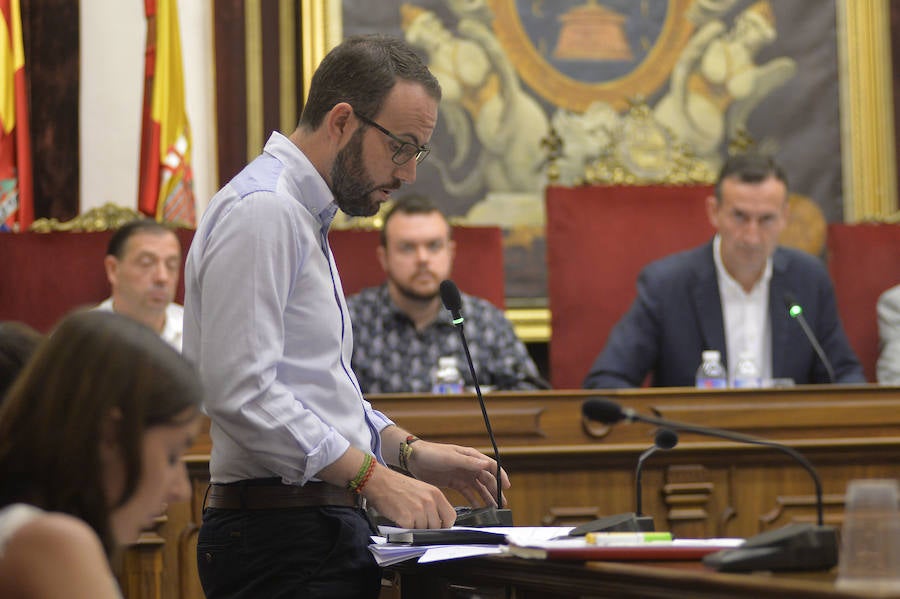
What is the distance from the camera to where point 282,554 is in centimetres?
209

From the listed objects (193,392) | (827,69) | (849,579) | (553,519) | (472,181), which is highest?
(827,69)

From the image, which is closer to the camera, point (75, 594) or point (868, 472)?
point (75, 594)

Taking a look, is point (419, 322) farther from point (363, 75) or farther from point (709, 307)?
point (363, 75)

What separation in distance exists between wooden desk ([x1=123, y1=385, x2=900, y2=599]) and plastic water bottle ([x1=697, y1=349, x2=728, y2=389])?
430 mm

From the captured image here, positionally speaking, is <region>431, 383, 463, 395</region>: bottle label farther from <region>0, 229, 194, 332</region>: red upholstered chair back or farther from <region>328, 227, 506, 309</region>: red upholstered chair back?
<region>0, 229, 194, 332</region>: red upholstered chair back

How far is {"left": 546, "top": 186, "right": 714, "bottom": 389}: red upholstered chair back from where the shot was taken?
507 centimetres

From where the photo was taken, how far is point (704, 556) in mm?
1829

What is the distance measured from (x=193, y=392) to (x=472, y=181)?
15.1 ft

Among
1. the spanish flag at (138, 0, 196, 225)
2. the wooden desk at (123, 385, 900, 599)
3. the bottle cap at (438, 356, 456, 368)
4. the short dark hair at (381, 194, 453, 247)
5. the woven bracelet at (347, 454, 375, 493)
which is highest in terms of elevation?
the spanish flag at (138, 0, 196, 225)

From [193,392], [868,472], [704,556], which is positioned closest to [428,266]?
[868,472]

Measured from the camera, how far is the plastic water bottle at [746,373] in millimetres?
4352

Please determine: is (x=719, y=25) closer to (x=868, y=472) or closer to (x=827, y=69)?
(x=827, y=69)

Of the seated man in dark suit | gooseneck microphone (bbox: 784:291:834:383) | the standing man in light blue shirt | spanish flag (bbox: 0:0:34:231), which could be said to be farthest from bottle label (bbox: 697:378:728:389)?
spanish flag (bbox: 0:0:34:231)


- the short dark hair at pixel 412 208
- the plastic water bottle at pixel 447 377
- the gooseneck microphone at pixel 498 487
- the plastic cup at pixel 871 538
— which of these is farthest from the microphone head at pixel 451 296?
the short dark hair at pixel 412 208
